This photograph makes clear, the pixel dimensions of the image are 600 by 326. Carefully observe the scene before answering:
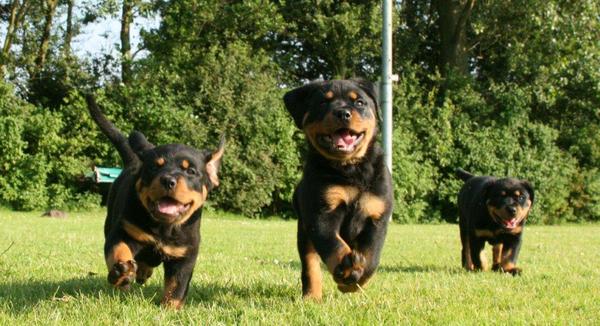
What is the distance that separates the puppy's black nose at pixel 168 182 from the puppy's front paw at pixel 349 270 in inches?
41.7

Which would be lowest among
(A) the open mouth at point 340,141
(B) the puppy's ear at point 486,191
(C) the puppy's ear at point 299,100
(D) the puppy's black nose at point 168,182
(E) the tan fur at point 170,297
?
(E) the tan fur at point 170,297

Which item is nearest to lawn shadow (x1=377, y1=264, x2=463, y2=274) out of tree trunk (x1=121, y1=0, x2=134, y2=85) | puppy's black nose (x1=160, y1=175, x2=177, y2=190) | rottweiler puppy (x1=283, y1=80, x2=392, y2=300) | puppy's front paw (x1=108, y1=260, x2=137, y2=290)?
rottweiler puppy (x1=283, y1=80, x2=392, y2=300)

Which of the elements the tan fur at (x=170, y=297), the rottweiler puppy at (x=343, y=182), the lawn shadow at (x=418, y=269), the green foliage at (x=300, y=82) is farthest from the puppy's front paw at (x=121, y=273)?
the green foliage at (x=300, y=82)

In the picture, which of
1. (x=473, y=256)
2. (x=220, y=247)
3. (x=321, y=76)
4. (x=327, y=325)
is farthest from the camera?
(x=321, y=76)

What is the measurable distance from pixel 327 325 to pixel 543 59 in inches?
771

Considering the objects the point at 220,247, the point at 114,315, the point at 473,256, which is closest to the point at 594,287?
the point at 473,256

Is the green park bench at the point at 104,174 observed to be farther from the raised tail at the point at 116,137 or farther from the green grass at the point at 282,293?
the raised tail at the point at 116,137

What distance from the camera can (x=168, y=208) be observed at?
4.08 metres

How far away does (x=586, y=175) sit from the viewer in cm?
2150

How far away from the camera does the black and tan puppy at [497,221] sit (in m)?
6.80

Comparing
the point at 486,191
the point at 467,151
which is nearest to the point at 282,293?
the point at 486,191

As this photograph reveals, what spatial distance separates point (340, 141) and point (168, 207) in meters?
1.10

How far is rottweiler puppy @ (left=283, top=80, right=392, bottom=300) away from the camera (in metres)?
4.20

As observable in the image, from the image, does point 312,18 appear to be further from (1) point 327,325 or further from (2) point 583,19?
(1) point 327,325
